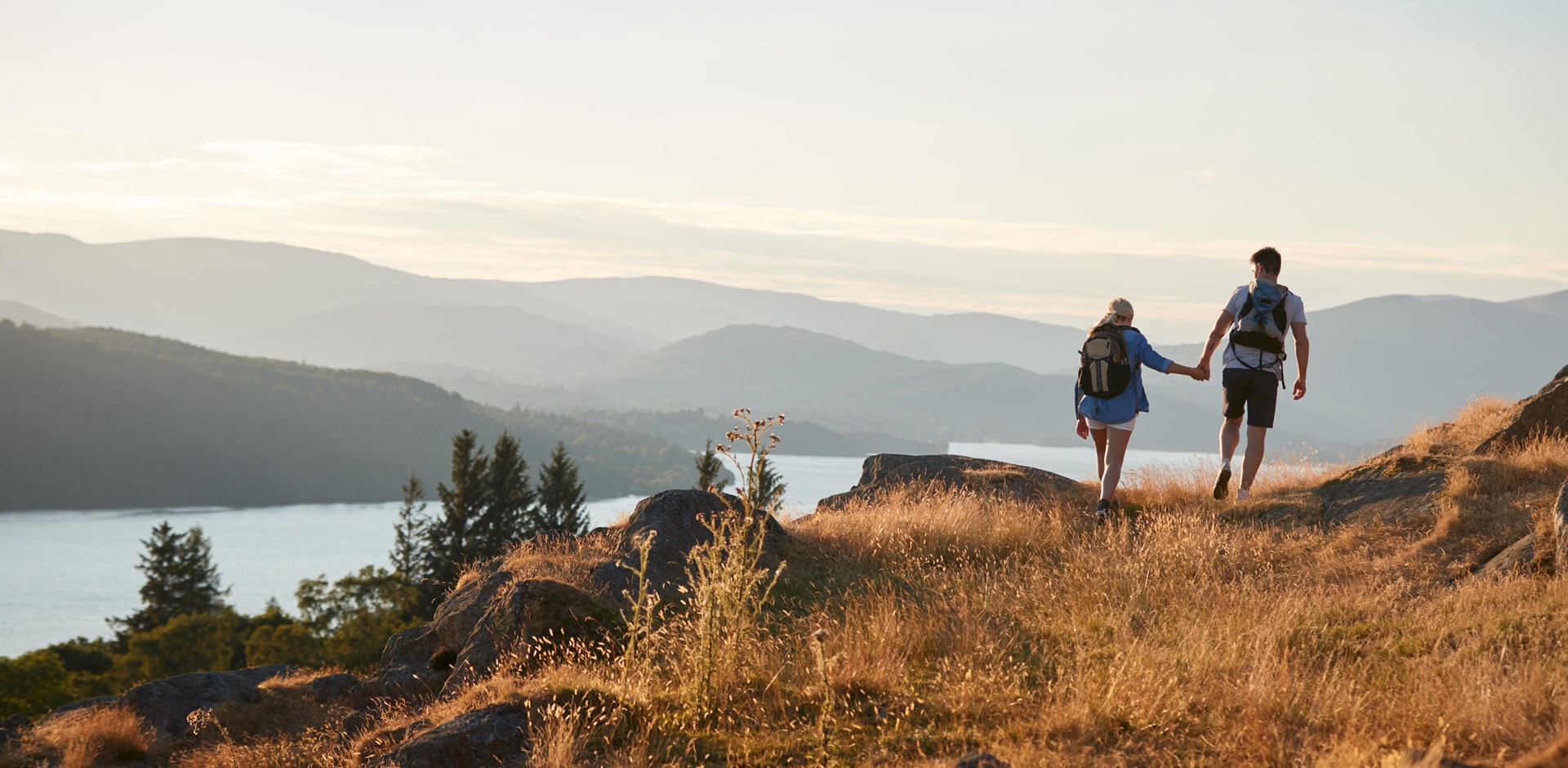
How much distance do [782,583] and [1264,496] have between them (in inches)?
200

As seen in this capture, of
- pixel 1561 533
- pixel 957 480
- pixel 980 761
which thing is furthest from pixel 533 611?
pixel 957 480

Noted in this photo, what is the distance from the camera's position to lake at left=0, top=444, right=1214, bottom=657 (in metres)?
85.2

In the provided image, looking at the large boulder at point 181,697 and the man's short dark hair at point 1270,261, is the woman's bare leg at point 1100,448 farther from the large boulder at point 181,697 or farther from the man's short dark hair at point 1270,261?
the large boulder at point 181,697

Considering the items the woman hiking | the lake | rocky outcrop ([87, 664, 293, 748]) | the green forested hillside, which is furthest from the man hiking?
the green forested hillside

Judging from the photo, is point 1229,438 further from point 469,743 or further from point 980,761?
point 469,743

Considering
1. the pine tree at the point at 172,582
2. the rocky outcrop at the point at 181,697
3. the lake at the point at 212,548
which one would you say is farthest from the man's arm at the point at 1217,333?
the pine tree at the point at 172,582

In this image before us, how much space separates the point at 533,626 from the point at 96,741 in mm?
6935

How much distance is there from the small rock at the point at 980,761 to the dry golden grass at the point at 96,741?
1032 centimetres

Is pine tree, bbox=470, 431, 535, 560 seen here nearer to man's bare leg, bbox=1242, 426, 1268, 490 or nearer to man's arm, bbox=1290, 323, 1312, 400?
man's bare leg, bbox=1242, 426, 1268, 490

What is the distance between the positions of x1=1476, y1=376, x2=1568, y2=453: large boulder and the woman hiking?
3.06 metres

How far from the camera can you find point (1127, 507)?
35.2 feet

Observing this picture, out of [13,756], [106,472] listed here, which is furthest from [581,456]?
[13,756]

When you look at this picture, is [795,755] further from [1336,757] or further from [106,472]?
[106,472]

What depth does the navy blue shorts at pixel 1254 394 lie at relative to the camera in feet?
30.0
